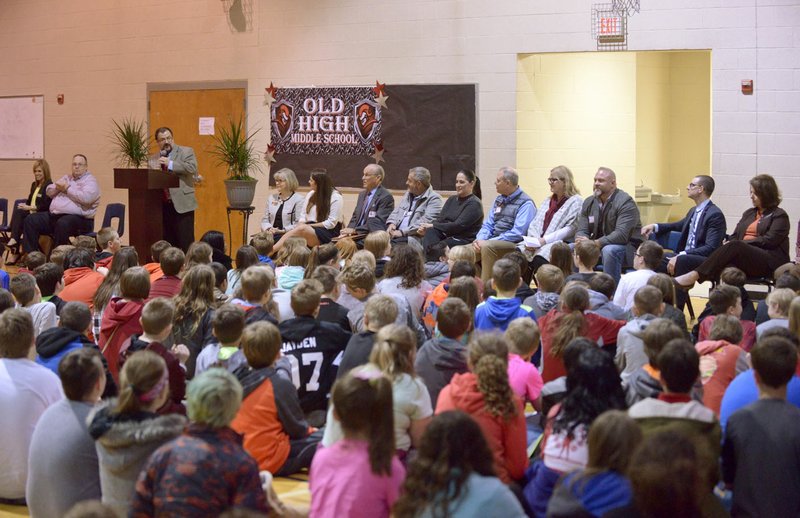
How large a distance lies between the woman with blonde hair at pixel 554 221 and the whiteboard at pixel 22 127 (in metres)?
6.83

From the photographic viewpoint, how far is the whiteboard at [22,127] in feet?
38.5

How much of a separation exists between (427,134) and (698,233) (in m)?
3.18

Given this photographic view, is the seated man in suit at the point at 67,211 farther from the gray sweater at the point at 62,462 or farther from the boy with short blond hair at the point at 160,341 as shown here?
the gray sweater at the point at 62,462

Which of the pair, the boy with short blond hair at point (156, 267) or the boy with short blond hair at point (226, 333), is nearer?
the boy with short blond hair at point (226, 333)

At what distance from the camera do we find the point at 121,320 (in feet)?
16.0

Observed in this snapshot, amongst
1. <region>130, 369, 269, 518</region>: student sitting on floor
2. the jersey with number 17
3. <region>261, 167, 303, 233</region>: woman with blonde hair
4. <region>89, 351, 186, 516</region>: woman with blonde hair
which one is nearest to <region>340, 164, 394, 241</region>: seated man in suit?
<region>261, 167, 303, 233</region>: woman with blonde hair

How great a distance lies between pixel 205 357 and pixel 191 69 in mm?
6930

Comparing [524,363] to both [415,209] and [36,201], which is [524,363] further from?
[36,201]

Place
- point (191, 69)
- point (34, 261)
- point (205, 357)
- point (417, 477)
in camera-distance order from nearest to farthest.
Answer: point (417, 477), point (205, 357), point (34, 261), point (191, 69)

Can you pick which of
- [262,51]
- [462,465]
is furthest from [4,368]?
[262,51]

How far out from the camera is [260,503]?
9.07ft

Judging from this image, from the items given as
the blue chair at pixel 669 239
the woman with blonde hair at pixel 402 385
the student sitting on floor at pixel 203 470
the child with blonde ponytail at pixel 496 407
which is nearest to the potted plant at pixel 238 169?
the blue chair at pixel 669 239

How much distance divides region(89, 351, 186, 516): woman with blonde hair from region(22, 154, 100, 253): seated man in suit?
688cm

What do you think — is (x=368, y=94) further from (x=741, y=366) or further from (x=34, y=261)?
(x=741, y=366)
